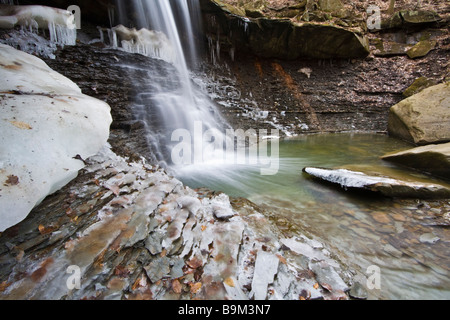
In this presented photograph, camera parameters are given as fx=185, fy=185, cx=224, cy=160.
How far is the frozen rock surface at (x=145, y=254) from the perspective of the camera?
1177 millimetres

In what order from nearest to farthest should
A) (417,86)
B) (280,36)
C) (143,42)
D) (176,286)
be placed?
(176,286)
(143,42)
(417,86)
(280,36)

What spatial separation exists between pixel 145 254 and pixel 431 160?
4.74 metres

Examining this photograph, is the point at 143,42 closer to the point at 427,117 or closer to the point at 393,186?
the point at 393,186

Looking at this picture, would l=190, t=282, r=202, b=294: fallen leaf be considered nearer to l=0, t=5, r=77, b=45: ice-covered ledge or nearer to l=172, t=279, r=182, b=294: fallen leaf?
l=172, t=279, r=182, b=294: fallen leaf

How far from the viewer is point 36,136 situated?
6.30 feet

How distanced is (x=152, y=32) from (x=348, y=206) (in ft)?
32.3

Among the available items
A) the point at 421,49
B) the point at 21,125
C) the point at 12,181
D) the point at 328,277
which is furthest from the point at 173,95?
the point at 421,49

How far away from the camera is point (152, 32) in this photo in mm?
8250

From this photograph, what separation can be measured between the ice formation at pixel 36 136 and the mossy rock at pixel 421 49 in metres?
14.8

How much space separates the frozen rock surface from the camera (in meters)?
1.18

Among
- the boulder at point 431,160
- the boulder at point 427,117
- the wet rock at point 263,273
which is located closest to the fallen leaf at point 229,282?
the wet rock at point 263,273

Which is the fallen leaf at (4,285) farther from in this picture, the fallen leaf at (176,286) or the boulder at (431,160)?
the boulder at (431,160)
